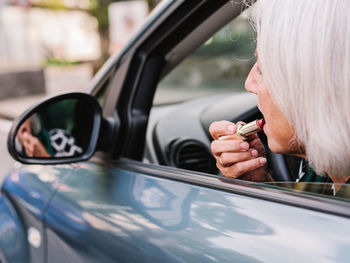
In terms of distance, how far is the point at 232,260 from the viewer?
102 centimetres

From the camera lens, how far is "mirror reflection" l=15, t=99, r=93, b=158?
Result: 5.45 ft

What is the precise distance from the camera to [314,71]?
949mm

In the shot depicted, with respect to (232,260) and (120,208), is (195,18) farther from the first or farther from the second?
(232,260)

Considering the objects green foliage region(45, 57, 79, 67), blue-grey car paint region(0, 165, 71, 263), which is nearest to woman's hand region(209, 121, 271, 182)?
blue-grey car paint region(0, 165, 71, 263)

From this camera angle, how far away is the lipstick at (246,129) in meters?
1.23

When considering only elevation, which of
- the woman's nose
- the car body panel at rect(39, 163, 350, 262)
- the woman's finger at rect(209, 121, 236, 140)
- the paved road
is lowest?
the paved road

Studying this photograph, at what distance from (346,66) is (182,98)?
107 centimetres

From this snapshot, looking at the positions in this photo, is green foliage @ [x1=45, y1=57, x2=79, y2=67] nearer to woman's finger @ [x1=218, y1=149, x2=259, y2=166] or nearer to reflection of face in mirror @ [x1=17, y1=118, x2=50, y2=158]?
reflection of face in mirror @ [x1=17, y1=118, x2=50, y2=158]

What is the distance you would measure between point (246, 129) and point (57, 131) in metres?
0.96

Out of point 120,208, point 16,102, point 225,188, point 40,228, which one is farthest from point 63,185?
point 16,102

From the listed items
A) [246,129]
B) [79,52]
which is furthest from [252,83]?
[79,52]

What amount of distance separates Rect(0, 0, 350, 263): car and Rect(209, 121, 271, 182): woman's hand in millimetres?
47

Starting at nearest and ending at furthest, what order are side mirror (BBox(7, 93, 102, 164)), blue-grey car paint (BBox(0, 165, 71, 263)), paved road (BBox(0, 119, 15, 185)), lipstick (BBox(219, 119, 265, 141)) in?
lipstick (BBox(219, 119, 265, 141)) < side mirror (BBox(7, 93, 102, 164)) < blue-grey car paint (BBox(0, 165, 71, 263)) < paved road (BBox(0, 119, 15, 185))

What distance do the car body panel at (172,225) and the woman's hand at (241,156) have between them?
→ 106 millimetres
